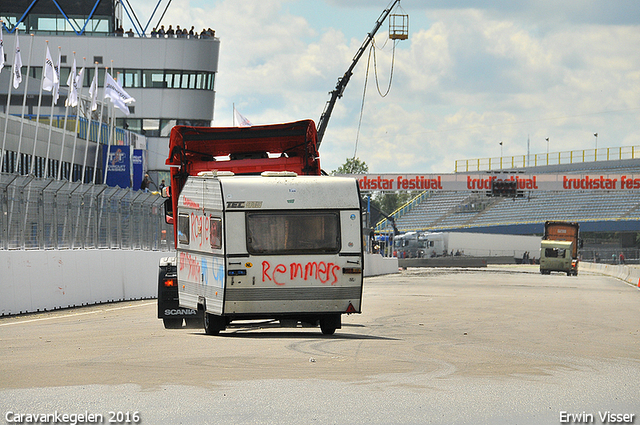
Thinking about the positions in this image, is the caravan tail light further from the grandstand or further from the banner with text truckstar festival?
the grandstand

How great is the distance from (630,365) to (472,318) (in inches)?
339

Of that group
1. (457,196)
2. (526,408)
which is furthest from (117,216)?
(457,196)

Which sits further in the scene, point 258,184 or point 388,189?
point 388,189

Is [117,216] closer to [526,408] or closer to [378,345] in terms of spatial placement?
[378,345]

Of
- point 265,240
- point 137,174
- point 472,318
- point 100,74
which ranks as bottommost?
point 472,318

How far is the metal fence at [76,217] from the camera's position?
21188mm

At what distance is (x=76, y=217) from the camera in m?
24.4

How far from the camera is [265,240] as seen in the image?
1490 cm

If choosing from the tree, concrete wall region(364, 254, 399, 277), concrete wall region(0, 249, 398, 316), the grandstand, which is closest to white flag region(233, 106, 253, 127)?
concrete wall region(364, 254, 399, 277)

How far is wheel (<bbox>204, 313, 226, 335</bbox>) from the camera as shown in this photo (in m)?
15.5

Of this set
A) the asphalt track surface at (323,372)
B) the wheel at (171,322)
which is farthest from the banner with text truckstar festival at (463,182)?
the wheel at (171,322)

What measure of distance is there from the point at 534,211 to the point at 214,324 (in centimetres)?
10278

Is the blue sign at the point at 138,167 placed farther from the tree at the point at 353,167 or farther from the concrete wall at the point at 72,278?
the tree at the point at 353,167

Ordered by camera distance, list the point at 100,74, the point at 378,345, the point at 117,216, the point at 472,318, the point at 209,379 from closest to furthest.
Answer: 1. the point at 209,379
2. the point at 378,345
3. the point at 472,318
4. the point at 117,216
5. the point at 100,74
